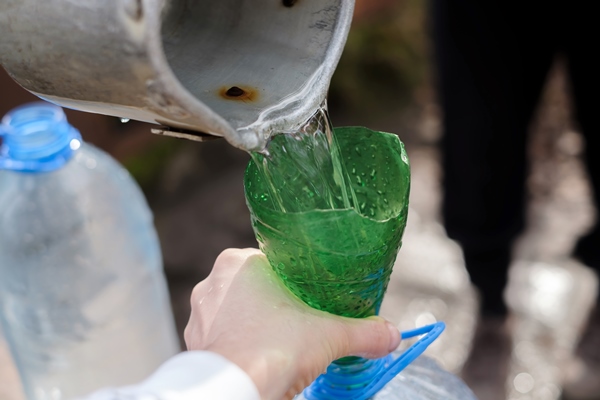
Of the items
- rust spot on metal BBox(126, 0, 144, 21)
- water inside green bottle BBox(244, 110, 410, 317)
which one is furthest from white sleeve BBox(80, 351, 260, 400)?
rust spot on metal BBox(126, 0, 144, 21)

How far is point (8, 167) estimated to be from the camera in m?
1.13

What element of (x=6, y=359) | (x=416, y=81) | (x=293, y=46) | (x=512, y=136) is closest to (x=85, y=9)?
(x=293, y=46)

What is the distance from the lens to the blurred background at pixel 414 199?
2.07m

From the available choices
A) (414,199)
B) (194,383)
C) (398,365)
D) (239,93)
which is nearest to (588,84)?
(414,199)

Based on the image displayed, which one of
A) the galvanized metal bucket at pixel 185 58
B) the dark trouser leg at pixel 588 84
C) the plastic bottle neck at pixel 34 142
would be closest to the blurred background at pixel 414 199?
the dark trouser leg at pixel 588 84

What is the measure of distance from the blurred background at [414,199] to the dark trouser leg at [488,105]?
0.13 metres

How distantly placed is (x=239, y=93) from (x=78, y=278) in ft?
2.72

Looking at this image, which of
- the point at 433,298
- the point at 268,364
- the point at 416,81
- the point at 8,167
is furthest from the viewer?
the point at 416,81

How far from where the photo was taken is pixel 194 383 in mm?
630

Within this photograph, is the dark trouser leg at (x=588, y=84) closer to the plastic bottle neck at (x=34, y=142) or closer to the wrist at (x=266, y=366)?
the plastic bottle neck at (x=34, y=142)

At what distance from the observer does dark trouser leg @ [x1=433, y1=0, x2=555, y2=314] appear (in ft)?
5.87

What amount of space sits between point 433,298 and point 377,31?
1.30m

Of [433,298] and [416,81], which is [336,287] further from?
[416,81]

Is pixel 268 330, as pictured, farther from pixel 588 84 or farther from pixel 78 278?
pixel 588 84
